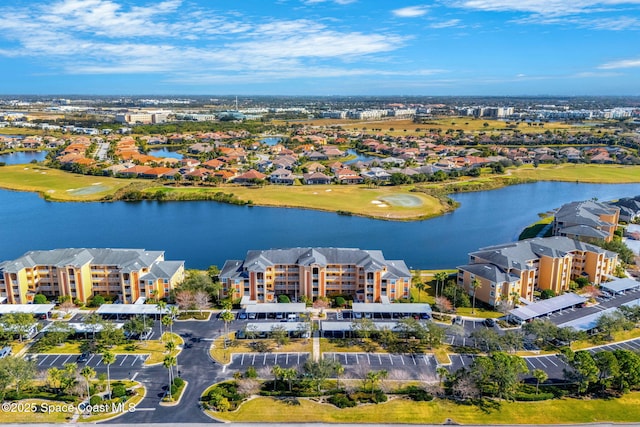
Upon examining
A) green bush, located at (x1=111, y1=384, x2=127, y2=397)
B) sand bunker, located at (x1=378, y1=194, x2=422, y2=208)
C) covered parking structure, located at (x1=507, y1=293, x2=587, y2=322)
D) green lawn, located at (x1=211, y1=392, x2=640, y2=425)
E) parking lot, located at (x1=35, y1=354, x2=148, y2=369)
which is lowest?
green lawn, located at (x1=211, y1=392, x2=640, y2=425)

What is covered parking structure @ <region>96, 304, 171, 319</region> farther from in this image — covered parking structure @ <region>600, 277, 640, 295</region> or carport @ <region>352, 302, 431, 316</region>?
covered parking structure @ <region>600, 277, 640, 295</region>

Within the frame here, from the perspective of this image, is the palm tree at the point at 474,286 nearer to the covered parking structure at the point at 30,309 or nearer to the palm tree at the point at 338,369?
the palm tree at the point at 338,369

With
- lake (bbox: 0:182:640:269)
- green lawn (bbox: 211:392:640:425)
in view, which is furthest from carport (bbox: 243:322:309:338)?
lake (bbox: 0:182:640:269)

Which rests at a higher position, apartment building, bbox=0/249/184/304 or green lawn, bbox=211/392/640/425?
apartment building, bbox=0/249/184/304

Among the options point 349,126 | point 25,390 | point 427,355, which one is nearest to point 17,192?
point 25,390

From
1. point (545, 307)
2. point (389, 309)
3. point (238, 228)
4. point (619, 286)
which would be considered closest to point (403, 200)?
point (238, 228)

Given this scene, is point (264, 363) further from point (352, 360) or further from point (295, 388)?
point (352, 360)
